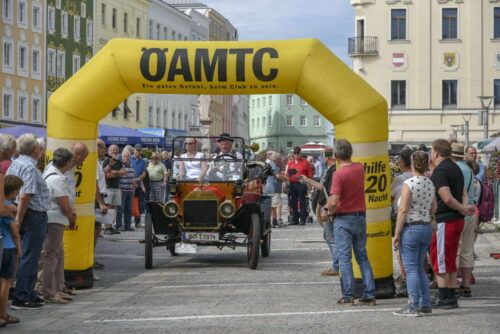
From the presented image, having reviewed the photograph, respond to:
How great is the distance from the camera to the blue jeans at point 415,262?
10648 millimetres

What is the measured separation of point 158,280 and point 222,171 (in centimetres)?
329

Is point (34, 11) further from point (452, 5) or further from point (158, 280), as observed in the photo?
point (158, 280)

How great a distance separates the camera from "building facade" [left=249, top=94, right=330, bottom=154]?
16088cm

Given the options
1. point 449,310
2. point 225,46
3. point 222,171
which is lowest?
point 449,310

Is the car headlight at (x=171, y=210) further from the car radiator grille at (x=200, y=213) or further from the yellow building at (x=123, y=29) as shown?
the yellow building at (x=123, y=29)

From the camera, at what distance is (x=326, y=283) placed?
543 inches

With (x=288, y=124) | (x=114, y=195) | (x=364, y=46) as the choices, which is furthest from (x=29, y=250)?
(x=288, y=124)

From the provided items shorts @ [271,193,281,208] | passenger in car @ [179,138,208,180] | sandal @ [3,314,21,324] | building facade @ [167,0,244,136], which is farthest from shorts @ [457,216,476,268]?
building facade @ [167,0,244,136]

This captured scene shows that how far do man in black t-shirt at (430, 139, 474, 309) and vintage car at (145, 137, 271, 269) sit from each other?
4352 millimetres

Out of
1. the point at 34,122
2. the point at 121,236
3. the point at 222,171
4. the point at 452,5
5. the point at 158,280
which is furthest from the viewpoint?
the point at 34,122

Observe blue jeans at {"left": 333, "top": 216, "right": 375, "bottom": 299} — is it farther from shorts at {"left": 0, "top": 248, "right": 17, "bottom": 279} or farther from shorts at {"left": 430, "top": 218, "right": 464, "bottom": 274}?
shorts at {"left": 0, "top": 248, "right": 17, "bottom": 279}

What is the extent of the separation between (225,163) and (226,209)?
4.35ft

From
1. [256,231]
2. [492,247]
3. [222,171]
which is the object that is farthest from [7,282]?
[492,247]

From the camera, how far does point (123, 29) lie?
264 ft
